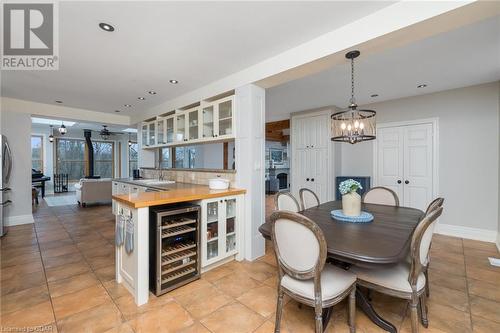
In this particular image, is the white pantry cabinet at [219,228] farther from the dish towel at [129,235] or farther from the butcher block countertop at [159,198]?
the dish towel at [129,235]

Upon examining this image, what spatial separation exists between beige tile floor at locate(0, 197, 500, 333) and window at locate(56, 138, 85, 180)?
7196 mm

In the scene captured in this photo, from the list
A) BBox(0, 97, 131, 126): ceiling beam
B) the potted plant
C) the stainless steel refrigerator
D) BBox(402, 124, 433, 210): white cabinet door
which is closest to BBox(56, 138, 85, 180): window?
BBox(0, 97, 131, 126): ceiling beam

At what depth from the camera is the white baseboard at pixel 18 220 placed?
14.1 feet

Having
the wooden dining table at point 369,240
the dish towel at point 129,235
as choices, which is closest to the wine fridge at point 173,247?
the dish towel at point 129,235

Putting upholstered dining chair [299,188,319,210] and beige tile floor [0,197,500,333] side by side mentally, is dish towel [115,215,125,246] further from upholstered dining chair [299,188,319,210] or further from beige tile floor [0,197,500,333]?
upholstered dining chair [299,188,319,210]

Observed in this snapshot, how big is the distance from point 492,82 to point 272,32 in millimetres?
3811

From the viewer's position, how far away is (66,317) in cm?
180

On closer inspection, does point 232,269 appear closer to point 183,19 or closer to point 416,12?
point 183,19

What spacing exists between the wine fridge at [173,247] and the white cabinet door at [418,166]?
4.03 m

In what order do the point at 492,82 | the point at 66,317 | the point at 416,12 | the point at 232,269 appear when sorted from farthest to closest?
the point at 492,82 < the point at 232,269 < the point at 66,317 < the point at 416,12

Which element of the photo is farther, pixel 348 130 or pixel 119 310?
pixel 348 130

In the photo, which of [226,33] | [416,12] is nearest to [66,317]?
[226,33]

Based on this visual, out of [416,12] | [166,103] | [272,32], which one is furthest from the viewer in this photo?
[166,103]

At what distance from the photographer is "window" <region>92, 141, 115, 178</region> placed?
956 centimetres
